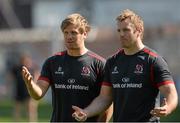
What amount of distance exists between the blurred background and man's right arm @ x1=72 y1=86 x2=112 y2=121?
2700cm

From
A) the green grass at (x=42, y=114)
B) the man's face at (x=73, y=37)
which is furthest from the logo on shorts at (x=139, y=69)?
the green grass at (x=42, y=114)

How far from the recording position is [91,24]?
46.3 metres

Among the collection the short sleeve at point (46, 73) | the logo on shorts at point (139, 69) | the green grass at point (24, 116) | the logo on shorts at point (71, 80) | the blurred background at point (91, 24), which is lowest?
the green grass at point (24, 116)

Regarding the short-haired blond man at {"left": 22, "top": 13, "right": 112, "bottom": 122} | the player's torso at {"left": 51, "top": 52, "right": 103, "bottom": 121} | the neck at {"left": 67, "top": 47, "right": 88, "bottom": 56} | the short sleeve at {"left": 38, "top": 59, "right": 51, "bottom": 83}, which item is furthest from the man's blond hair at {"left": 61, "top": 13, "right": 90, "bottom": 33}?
the short sleeve at {"left": 38, "top": 59, "right": 51, "bottom": 83}

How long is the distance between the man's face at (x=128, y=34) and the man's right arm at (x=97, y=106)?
69cm

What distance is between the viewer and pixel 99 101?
10930mm

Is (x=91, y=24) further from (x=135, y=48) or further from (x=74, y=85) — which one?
(x=135, y=48)

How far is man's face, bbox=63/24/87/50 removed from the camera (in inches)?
440

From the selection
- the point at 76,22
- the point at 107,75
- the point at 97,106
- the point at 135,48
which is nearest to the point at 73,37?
the point at 76,22

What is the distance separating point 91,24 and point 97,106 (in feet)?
116

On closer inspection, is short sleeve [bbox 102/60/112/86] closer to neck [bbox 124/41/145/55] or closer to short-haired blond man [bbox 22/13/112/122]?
neck [bbox 124/41/145/55]

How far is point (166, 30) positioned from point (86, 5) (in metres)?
5.44

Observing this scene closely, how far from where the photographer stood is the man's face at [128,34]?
10.3 metres

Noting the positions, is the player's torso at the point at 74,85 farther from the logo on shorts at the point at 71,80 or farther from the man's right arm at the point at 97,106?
the man's right arm at the point at 97,106
